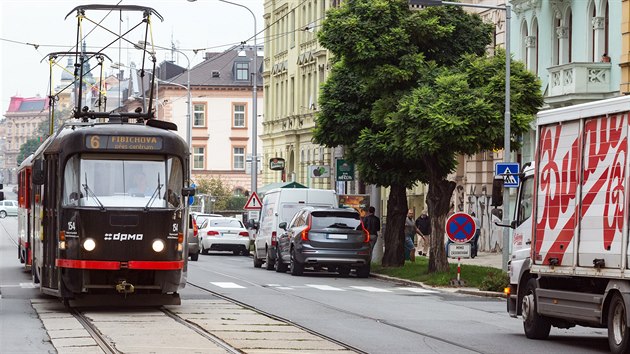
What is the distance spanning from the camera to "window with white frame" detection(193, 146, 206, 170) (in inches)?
4424

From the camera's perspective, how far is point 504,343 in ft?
60.1

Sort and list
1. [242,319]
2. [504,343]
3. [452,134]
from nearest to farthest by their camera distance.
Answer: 1. [504,343]
2. [242,319]
3. [452,134]

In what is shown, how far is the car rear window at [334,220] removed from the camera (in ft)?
119

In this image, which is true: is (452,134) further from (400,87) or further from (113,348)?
(113,348)

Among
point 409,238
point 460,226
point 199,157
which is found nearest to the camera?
point 460,226

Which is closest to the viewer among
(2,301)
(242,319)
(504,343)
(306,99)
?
(504,343)

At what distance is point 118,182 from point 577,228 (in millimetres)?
7232

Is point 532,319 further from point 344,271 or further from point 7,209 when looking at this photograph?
point 7,209

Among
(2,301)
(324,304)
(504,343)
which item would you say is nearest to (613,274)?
(504,343)

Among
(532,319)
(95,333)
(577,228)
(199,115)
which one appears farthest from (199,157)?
(577,228)

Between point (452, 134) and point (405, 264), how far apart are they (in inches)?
334

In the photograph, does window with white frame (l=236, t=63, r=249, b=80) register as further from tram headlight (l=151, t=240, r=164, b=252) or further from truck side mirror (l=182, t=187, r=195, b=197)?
tram headlight (l=151, t=240, r=164, b=252)

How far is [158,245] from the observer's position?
2180 centimetres

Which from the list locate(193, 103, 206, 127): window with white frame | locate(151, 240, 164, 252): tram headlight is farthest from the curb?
locate(193, 103, 206, 127): window with white frame
